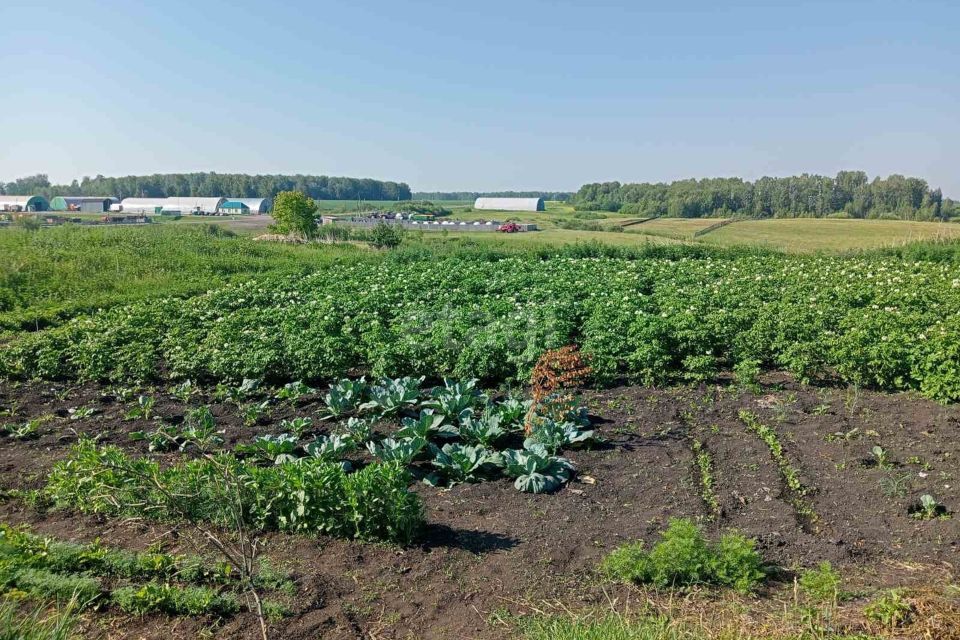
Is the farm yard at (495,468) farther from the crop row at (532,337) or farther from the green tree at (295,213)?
the green tree at (295,213)

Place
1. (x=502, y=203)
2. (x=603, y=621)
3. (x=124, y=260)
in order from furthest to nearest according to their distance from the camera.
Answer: (x=502, y=203)
(x=124, y=260)
(x=603, y=621)

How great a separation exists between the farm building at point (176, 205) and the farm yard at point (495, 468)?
251 ft

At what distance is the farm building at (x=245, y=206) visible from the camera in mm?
83944

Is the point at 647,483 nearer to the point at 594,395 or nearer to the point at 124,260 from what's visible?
the point at 594,395

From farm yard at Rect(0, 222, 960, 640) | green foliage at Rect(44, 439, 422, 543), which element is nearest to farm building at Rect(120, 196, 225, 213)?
farm yard at Rect(0, 222, 960, 640)

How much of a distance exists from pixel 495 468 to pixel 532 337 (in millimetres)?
2771

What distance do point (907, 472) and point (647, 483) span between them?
2.36 m

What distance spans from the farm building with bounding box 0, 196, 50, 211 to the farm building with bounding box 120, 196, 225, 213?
936 cm

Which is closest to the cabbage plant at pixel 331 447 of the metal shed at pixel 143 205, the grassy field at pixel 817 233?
the grassy field at pixel 817 233

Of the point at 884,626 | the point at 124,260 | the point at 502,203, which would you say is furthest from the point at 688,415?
the point at 502,203

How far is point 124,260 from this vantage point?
68.9 ft

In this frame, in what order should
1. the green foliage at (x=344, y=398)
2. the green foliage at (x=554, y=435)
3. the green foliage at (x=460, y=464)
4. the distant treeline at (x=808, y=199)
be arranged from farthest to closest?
the distant treeline at (x=808, y=199) → the green foliage at (x=344, y=398) → the green foliage at (x=554, y=435) → the green foliage at (x=460, y=464)

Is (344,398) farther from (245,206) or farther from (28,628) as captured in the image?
(245,206)

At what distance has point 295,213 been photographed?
37812 mm
